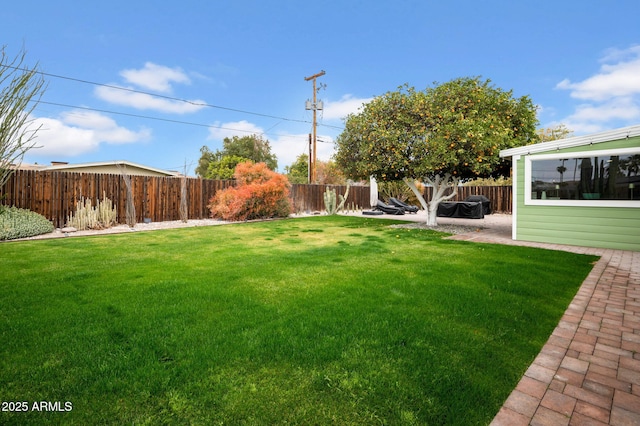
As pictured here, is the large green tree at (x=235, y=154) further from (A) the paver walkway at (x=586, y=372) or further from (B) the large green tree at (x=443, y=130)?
(A) the paver walkway at (x=586, y=372)

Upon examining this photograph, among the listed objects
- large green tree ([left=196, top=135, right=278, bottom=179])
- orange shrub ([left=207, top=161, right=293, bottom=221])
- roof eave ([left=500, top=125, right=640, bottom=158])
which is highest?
large green tree ([left=196, top=135, right=278, bottom=179])

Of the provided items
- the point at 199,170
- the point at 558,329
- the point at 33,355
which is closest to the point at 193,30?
the point at 33,355

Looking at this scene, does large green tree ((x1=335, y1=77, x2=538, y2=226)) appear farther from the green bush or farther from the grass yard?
the green bush

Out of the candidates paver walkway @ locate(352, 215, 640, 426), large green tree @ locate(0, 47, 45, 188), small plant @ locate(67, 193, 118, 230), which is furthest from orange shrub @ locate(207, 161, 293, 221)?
paver walkway @ locate(352, 215, 640, 426)

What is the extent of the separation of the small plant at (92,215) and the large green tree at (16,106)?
8438 millimetres

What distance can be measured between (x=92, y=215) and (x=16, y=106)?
28.9 ft

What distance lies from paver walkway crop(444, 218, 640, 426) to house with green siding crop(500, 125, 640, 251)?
4.10m

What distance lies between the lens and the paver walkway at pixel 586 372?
5.43ft

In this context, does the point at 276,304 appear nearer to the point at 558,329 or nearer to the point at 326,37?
the point at 558,329

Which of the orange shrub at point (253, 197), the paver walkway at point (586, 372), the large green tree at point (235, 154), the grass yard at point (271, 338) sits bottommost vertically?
the paver walkway at point (586, 372)

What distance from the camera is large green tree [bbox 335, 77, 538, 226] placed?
8203 millimetres

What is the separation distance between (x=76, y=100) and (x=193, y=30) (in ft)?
24.5

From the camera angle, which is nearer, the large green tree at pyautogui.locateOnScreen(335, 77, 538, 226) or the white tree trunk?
the large green tree at pyautogui.locateOnScreen(335, 77, 538, 226)

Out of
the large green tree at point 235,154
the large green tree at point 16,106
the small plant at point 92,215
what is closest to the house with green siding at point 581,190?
the large green tree at point 16,106
